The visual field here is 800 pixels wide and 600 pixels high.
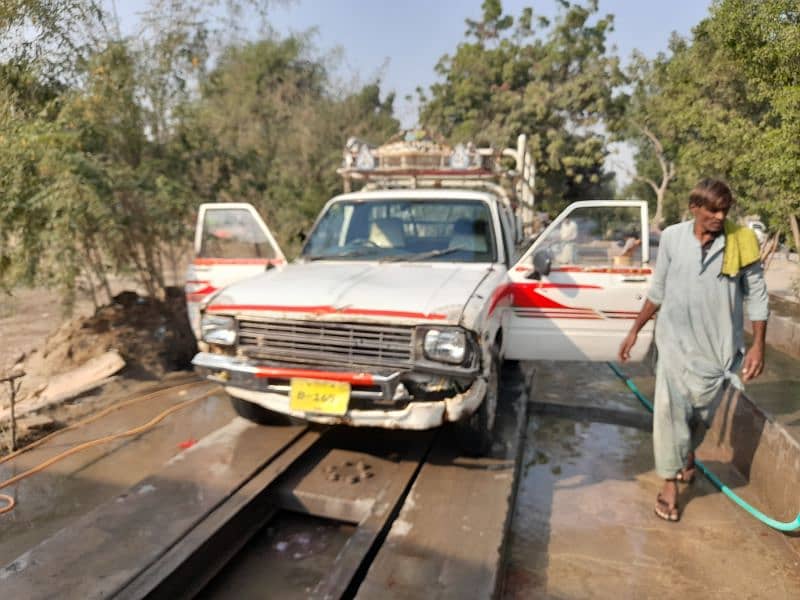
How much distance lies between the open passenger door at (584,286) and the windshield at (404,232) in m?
0.44

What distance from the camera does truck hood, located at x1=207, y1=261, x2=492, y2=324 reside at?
10.6 ft

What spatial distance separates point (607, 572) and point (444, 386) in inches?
50.3

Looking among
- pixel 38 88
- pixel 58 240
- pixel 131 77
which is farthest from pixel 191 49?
pixel 58 240

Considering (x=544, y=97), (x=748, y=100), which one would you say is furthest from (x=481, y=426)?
(x=544, y=97)

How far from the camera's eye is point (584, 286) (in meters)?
4.32

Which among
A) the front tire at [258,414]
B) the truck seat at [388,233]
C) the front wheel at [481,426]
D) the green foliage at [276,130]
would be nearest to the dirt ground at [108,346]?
the front tire at [258,414]

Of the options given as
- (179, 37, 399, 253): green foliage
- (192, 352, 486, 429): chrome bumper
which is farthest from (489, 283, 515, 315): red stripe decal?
(179, 37, 399, 253): green foliage

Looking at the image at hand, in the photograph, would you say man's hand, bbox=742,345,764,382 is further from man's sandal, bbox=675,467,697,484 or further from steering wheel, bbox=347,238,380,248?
steering wheel, bbox=347,238,380,248

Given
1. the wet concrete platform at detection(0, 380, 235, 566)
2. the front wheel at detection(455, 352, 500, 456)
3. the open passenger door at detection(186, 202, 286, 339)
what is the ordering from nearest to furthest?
the wet concrete platform at detection(0, 380, 235, 566) → the front wheel at detection(455, 352, 500, 456) → the open passenger door at detection(186, 202, 286, 339)

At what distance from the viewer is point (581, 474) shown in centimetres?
411

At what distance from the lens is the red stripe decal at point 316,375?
3173 millimetres

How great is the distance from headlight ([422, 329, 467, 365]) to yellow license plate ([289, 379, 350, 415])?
50cm

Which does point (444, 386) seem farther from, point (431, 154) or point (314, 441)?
point (431, 154)

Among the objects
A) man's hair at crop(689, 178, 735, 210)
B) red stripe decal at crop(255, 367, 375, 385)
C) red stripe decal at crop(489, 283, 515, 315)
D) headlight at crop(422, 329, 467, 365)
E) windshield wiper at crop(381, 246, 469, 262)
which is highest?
man's hair at crop(689, 178, 735, 210)
